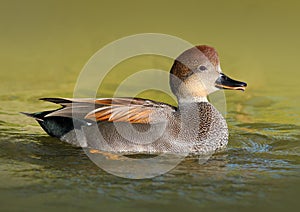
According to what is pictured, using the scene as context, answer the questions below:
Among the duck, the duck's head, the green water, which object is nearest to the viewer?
the green water

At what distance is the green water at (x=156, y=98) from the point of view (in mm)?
5891

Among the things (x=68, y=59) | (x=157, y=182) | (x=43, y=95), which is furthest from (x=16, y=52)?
(x=157, y=182)

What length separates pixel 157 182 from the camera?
6.27m

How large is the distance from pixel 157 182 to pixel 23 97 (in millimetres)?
4369

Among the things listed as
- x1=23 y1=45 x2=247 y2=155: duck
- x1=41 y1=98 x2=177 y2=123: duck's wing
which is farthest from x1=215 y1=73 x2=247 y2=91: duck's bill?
x1=41 y1=98 x2=177 y2=123: duck's wing

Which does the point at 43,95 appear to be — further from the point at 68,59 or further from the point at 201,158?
the point at 201,158

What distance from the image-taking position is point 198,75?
791 centimetres

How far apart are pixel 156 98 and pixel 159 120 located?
271cm

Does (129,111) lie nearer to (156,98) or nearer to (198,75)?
(198,75)

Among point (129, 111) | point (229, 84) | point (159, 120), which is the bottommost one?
point (159, 120)

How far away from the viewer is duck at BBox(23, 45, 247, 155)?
749 centimetres

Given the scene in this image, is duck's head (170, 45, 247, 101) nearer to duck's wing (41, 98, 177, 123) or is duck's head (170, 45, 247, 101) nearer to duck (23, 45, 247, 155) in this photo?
duck (23, 45, 247, 155)

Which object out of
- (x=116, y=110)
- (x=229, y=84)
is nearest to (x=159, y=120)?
(x=116, y=110)

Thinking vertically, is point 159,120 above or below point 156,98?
below
